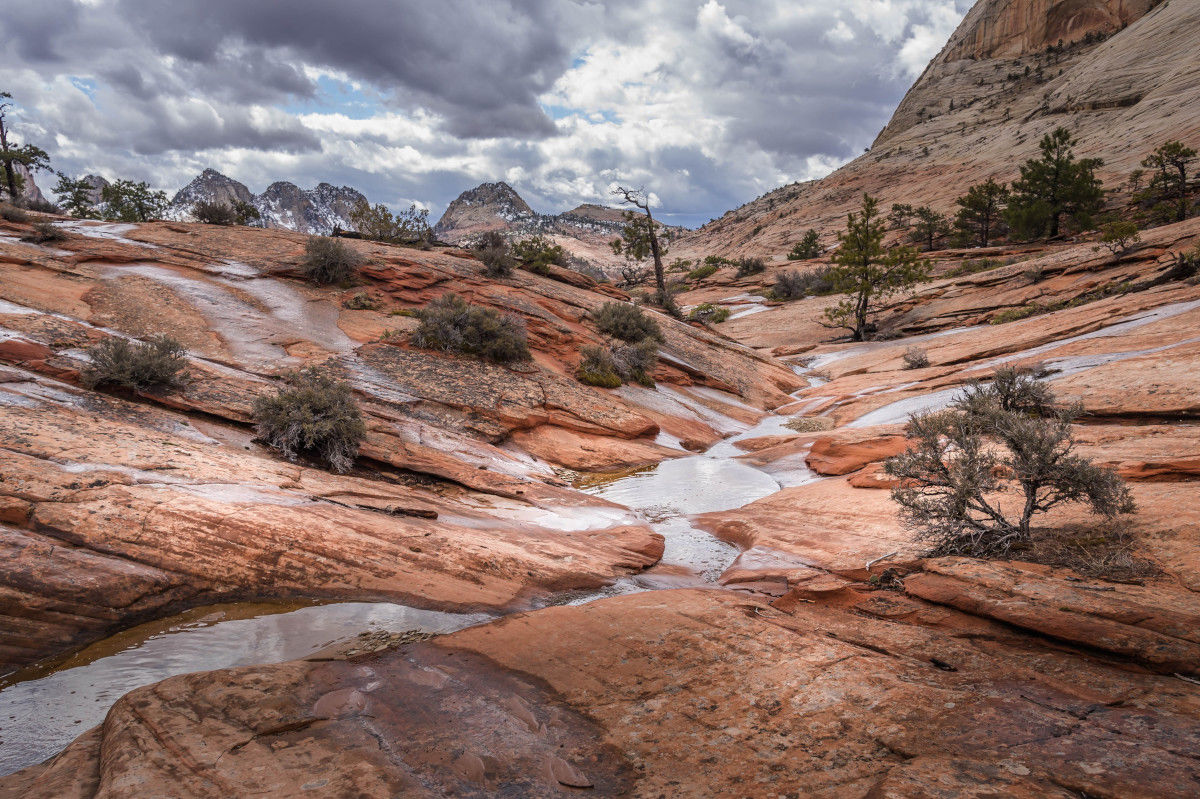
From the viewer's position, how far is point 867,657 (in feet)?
14.0

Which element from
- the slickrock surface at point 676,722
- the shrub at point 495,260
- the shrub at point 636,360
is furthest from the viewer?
the shrub at point 495,260

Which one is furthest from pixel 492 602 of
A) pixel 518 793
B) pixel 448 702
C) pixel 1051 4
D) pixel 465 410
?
pixel 1051 4

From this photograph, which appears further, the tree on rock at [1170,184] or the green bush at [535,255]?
the tree on rock at [1170,184]

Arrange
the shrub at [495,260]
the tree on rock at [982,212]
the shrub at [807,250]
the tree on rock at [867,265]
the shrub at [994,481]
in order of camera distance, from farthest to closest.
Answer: the shrub at [807,250] < the tree on rock at [982,212] < the tree on rock at [867,265] < the shrub at [495,260] < the shrub at [994,481]

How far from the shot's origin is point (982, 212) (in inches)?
1857

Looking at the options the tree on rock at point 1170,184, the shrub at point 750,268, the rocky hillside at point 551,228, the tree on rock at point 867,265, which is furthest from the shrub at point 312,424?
the rocky hillside at point 551,228

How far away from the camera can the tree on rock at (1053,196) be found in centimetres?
3653

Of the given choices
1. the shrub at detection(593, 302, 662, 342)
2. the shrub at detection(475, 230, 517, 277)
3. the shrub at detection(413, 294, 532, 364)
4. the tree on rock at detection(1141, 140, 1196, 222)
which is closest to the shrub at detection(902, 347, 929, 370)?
the shrub at detection(593, 302, 662, 342)

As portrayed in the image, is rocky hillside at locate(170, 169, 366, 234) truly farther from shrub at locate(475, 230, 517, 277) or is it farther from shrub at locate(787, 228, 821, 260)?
shrub at locate(475, 230, 517, 277)

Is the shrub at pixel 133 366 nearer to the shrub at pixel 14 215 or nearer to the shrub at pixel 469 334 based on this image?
the shrub at pixel 469 334

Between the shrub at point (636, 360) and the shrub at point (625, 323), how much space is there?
46.6 inches

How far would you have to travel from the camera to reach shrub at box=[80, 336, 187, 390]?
26.9 ft

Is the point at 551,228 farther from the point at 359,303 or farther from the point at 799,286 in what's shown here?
the point at 359,303

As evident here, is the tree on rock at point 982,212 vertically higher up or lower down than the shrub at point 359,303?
higher up
